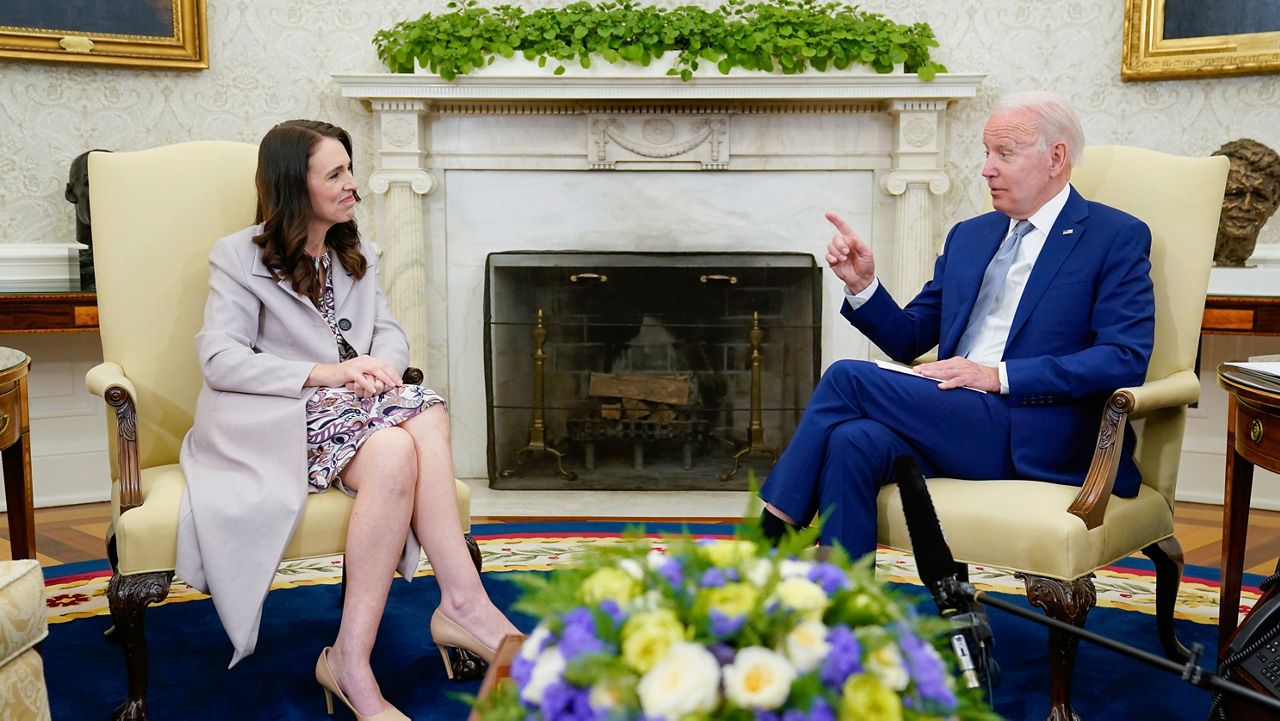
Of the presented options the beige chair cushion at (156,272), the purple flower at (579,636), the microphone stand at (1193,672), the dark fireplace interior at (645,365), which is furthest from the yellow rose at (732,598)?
the dark fireplace interior at (645,365)

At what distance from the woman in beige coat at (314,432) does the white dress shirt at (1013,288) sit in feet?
4.19

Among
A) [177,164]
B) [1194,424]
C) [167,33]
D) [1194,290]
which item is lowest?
[1194,424]

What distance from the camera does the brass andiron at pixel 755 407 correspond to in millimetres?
4352

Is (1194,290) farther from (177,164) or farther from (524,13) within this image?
(524,13)

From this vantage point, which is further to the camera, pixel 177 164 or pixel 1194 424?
pixel 1194 424

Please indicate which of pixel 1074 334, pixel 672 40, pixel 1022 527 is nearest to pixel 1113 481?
pixel 1022 527

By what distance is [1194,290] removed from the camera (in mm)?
2547

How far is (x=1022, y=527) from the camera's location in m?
2.15

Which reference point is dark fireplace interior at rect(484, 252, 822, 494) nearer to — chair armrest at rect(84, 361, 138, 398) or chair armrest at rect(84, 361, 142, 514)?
chair armrest at rect(84, 361, 138, 398)

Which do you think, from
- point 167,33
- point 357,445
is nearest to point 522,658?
point 357,445

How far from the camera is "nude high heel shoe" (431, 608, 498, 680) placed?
2334 millimetres

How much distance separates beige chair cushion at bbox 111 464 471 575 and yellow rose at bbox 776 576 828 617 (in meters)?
1.49

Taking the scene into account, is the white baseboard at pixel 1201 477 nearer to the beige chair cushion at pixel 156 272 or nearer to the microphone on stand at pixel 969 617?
the microphone on stand at pixel 969 617

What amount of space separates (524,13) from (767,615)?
3.74 metres
